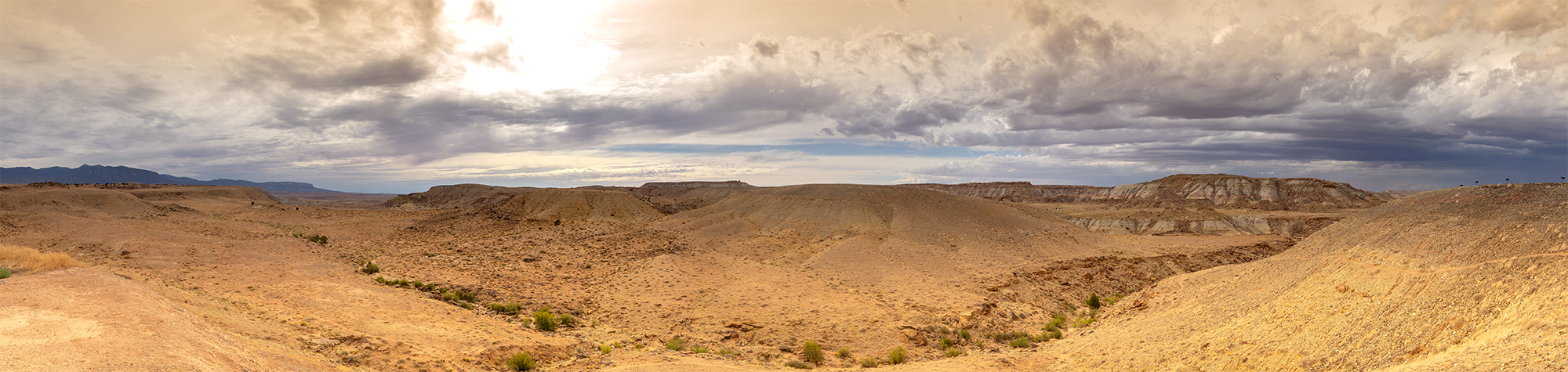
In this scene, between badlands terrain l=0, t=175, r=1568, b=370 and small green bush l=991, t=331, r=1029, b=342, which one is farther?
small green bush l=991, t=331, r=1029, b=342

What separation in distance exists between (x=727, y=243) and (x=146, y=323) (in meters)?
24.0

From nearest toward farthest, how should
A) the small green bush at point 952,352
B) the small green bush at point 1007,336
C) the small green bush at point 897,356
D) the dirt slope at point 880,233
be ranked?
the small green bush at point 897,356 < the small green bush at point 952,352 < the small green bush at point 1007,336 < the dirt slope at point 880,233

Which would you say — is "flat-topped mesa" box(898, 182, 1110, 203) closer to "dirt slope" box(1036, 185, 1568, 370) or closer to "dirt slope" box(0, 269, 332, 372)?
"dirt slope" box(1036, 185, 1568, 370)

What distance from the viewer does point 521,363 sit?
508 inches

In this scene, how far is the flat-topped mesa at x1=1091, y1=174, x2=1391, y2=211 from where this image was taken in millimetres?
87644

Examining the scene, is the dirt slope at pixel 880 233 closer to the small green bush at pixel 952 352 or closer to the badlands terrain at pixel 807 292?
the badlands terrain at pixel 807 292

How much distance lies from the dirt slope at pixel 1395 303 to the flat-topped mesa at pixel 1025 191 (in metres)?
127

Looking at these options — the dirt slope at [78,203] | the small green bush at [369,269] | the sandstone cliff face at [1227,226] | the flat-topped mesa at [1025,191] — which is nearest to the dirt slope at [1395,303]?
the small green bush at [369,269]

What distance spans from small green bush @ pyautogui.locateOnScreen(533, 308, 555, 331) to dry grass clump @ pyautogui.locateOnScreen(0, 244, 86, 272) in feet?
40.1

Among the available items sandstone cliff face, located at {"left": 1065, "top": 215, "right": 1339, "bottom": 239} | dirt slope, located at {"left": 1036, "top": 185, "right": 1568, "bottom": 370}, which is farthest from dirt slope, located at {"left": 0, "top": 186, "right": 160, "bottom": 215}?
sandstone cliff face, located at {"left": 1065, "top": 215, "right": 1339, "bottom": 239}

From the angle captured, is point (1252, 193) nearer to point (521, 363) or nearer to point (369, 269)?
point (521, 363)

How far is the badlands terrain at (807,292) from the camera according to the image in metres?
9.73

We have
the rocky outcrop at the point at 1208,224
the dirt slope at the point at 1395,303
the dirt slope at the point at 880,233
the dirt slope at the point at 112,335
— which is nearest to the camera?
the dirt slope at the point at 112,335

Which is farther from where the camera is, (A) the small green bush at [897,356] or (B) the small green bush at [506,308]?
(B) the small green bush at [506,308]
